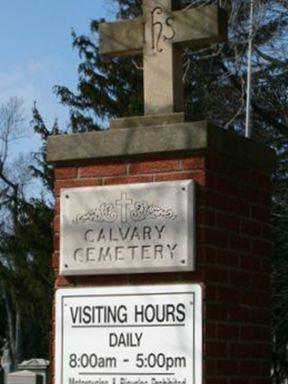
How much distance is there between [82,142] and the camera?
6254 millimetres

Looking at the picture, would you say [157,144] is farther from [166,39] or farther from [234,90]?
[234,90]

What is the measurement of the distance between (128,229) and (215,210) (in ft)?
1.66

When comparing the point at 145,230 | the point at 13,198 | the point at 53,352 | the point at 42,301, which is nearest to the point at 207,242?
the point at 145,230

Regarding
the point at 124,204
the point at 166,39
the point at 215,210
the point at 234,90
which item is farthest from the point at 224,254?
the point at 234,90

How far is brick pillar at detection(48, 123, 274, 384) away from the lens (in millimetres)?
5840

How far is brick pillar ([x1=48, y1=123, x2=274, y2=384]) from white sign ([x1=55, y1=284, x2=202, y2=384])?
74mm

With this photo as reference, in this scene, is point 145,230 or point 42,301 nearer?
point 145,230

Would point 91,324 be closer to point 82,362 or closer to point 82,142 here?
point 82,362

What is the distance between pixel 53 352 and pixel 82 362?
10.1 inches

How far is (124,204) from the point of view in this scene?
6.01 m

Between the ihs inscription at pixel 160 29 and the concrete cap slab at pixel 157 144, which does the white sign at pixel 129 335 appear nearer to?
the concrete cap slab at pixel 157 144

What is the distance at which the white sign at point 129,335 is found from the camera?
18.8ft

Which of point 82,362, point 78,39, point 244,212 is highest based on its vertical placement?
point 78,39

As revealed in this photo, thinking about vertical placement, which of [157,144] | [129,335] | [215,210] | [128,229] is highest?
[157,144]
